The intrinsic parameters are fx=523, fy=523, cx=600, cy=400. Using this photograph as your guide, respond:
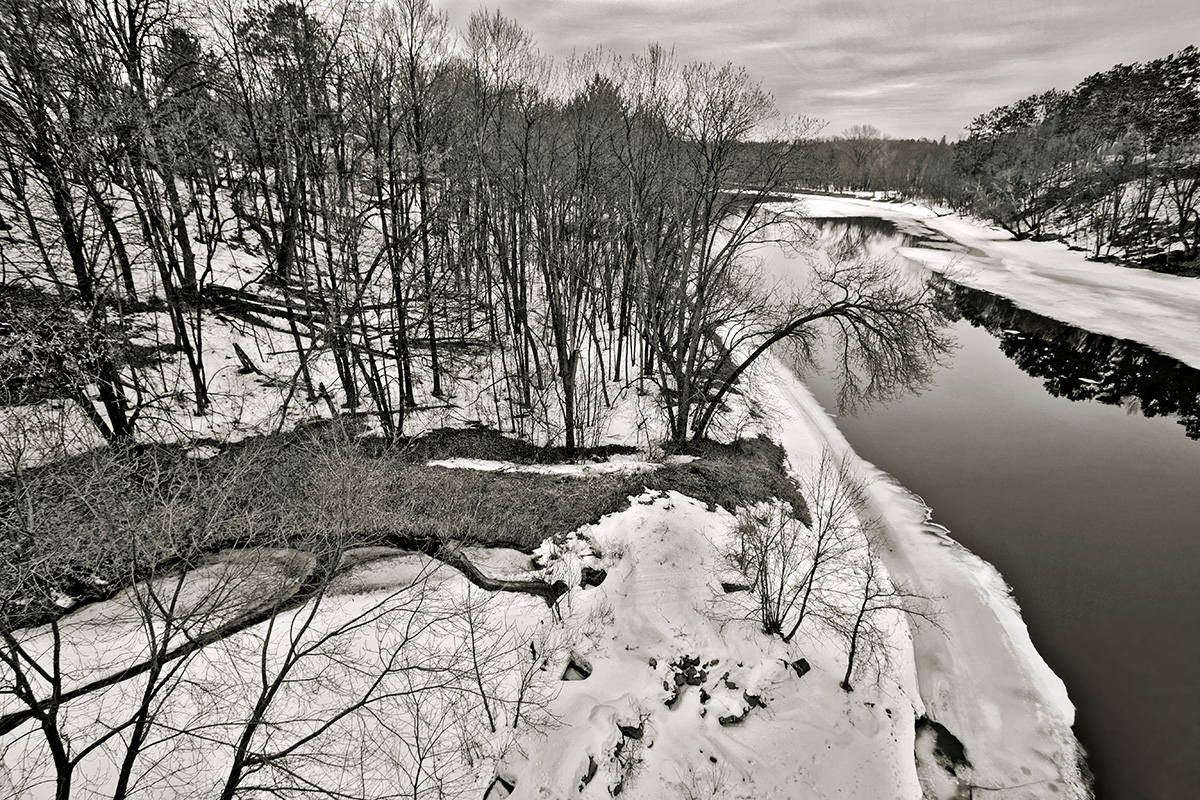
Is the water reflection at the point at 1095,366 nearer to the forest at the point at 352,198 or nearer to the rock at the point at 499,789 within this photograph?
the forest at the point at 352,198

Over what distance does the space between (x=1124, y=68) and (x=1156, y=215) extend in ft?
82.3

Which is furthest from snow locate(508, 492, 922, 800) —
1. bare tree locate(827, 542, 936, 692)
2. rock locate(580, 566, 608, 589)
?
bare tree locate(827, 542, 936, 692)

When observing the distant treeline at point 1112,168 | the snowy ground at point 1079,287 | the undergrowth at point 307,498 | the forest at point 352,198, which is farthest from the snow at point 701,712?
the distant treeline at point 1112,168

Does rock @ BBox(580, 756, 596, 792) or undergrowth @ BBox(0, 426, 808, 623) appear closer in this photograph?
undergrowth @ BBox(0, 426, 808, 623)

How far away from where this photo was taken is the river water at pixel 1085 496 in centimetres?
1053

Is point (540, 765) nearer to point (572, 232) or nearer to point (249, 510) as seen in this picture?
point (249, 510)

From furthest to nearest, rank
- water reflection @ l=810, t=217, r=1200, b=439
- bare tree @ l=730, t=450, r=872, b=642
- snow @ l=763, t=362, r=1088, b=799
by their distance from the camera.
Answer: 1. water reflection @ l=810, t=217, r=1200, b=439
2. bare tree @ l=730, t=450, r=872, b=642
3. snow @ l=763, t=362, r=1088, b=799

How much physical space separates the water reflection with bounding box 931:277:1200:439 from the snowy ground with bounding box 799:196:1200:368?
106cm

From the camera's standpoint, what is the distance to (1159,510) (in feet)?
52.3

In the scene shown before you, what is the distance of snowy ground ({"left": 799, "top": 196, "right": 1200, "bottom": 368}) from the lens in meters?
29.7

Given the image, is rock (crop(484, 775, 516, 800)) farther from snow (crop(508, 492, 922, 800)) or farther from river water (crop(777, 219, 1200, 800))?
river water (crop(777, 219, 1200, 800))

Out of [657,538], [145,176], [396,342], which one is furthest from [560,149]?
[657,538]

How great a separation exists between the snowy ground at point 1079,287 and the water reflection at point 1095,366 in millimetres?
1064

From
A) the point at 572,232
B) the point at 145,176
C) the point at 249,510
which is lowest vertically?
the point at 249,510
